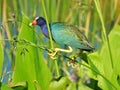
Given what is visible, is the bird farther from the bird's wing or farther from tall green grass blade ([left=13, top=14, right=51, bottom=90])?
tall green grass blade ([left=13, top=14, right=51, bottom=90])

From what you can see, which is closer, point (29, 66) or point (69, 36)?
point (69, 36)

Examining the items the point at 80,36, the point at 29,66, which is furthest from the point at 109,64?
the point at 29,66

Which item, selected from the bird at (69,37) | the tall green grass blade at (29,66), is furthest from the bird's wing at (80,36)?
the tall green grass blade at (29,66)

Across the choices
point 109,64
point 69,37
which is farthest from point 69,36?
point 109,64

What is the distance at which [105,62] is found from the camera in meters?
1.22

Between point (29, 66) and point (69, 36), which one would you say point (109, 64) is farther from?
point (29, 66)

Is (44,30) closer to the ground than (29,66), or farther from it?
farther from it

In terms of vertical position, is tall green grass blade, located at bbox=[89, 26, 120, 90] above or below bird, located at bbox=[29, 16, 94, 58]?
below

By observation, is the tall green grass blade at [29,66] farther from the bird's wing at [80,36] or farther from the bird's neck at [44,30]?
the bird's wing at [80,36]

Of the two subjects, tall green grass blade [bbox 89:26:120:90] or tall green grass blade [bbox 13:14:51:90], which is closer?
tall green grass blade [bbox 89:26:120:90]

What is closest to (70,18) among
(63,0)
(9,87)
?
(63,0)

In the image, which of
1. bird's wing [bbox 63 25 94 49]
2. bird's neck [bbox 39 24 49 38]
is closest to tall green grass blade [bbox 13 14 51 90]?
bird's neck [bbox 39 24 49 38]

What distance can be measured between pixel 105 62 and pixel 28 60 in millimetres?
245

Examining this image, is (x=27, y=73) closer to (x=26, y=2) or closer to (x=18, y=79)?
(x=18, y=79)
